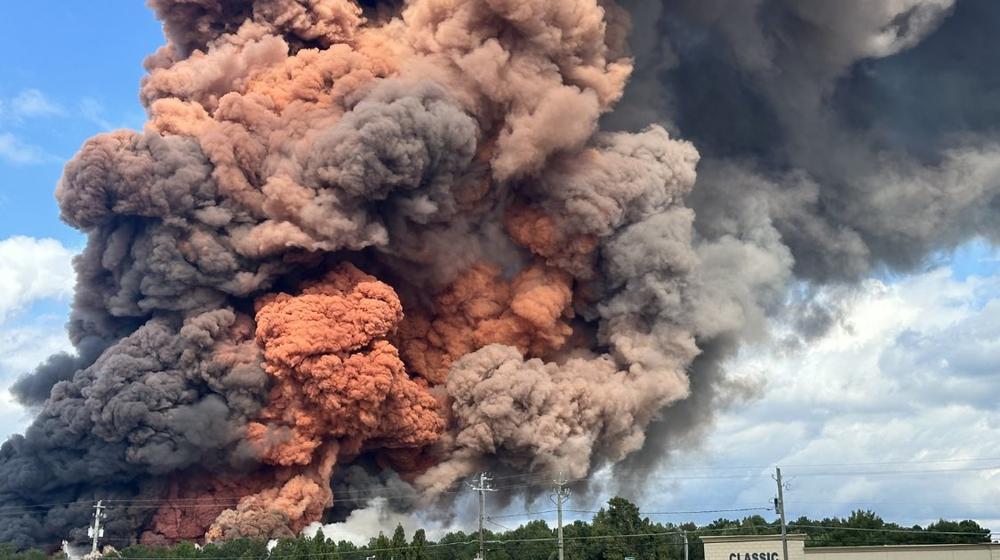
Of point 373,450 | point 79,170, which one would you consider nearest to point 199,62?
point 79,170

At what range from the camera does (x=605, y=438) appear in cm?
5491

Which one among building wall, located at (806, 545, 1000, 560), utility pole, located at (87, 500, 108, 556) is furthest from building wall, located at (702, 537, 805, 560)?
utility pole, located at (87, 500, 108, 556)

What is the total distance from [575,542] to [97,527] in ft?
82.5

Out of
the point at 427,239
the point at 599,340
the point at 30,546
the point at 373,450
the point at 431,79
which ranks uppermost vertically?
the point at 431,79

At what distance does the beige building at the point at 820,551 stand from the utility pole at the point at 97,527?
79.2 ft

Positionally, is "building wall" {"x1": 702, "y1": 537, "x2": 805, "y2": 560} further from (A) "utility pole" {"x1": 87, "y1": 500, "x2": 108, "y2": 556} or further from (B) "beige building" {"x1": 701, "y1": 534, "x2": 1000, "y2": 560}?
(A) "utility pole" {"x1": 87, "y1": 500, "x2": 108, "y2": 556}

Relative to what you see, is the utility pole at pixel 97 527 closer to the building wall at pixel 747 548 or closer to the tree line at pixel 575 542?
the tree line at pixel 575 542

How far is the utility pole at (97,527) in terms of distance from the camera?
155ft

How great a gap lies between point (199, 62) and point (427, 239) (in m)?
13.2

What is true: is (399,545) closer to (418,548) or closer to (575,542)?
(418,548)

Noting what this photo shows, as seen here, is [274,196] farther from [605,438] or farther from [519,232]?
[605,438]

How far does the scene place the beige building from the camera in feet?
154

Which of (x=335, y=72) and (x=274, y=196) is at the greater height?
(x=335, y=72)

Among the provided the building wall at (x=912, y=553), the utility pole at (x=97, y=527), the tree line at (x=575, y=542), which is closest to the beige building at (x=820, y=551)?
the building wall at (x=912, y=553)
